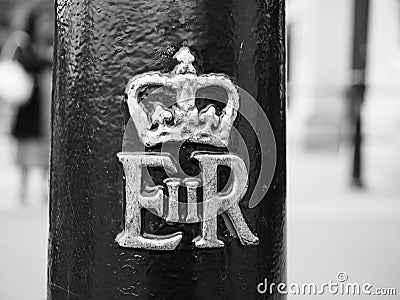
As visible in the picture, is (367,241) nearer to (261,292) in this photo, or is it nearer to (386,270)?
(386,270)

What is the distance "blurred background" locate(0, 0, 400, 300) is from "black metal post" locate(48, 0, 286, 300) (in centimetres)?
211

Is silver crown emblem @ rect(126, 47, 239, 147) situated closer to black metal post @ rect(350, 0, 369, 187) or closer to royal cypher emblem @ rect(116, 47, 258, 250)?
royal cypher emblem @ rect(116, 47, 258, 250)

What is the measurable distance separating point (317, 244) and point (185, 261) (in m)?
3.60

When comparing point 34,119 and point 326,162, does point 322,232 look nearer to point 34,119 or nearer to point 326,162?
point 34,119

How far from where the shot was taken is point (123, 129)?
4.73ft

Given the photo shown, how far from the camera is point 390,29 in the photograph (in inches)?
404

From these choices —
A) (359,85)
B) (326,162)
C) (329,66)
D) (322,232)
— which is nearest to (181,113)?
(322,232)

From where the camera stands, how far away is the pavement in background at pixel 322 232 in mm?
3947

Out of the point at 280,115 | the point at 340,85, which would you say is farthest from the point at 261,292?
the point at 340,85

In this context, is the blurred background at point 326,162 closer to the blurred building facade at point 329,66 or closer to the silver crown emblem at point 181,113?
the blurred building facade at point 329,66

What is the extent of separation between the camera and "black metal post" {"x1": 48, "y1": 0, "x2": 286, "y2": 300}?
1.42 m

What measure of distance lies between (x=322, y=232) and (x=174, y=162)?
13.5ft

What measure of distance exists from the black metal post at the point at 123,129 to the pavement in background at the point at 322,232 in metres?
2.11

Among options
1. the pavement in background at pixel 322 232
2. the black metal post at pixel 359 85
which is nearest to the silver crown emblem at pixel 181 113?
the pavement in background at pixel 322 232
